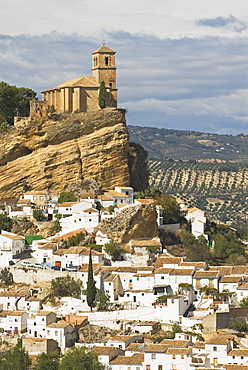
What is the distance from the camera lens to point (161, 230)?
6316 cm

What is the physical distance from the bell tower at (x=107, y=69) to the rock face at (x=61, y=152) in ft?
9.17

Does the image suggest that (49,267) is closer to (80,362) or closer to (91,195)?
(91,195)

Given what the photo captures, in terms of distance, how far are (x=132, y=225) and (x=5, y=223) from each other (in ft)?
29.1

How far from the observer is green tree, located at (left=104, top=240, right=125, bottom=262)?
58.1 meters

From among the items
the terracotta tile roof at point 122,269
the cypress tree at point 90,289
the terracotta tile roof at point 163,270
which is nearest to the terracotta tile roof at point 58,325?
the cypress tree at point 90,289

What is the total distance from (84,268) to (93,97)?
1660 cm

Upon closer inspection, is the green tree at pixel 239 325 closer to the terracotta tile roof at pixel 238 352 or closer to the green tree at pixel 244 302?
the green tree at pixel 244 302

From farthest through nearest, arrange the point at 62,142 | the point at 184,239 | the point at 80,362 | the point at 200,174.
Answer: the point at 200,174 → the point at 62,142 → the point at 184,239 → the point at 80,362

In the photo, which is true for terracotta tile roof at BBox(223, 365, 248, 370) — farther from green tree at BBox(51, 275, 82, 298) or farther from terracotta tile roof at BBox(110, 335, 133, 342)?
green tree at BBox(51, 275, 82, 298)

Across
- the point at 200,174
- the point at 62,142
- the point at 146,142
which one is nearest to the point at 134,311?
the point at 62,142

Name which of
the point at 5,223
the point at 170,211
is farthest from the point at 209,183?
the point at 5,223

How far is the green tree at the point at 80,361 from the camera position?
1839 inches

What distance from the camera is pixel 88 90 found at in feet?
224

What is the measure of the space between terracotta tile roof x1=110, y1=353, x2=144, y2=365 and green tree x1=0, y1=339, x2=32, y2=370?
461 centimetres
